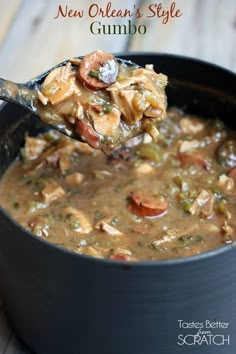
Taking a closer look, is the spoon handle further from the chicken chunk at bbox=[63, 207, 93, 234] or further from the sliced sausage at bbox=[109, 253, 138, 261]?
the sliced sausage at bbox=[109, 253, 138, 261]

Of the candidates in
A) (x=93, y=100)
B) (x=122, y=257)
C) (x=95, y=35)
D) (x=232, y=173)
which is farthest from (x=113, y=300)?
(x=95, y=35)

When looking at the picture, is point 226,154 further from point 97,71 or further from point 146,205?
point 97,71

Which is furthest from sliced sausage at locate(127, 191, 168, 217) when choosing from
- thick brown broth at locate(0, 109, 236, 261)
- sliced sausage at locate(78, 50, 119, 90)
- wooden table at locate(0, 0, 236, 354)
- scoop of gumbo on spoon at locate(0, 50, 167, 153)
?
wooden table at locate(0, 0, 236, 354)

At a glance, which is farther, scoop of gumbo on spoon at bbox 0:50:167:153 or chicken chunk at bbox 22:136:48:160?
chicken chunk at bbox 22:136:48:160

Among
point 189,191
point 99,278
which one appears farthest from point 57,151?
point 99,278

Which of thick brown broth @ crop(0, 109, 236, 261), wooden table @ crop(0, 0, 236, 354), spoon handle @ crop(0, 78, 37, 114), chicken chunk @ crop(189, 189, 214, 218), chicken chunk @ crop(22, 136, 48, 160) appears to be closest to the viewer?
spoon handle @ crop(0, 78, 37, 114)

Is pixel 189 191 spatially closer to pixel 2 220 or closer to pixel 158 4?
pixel 2 220

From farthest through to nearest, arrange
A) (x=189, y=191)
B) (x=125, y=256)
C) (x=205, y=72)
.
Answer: (x=205, y=72), (x=189, y=191), (x=125, y=256)
